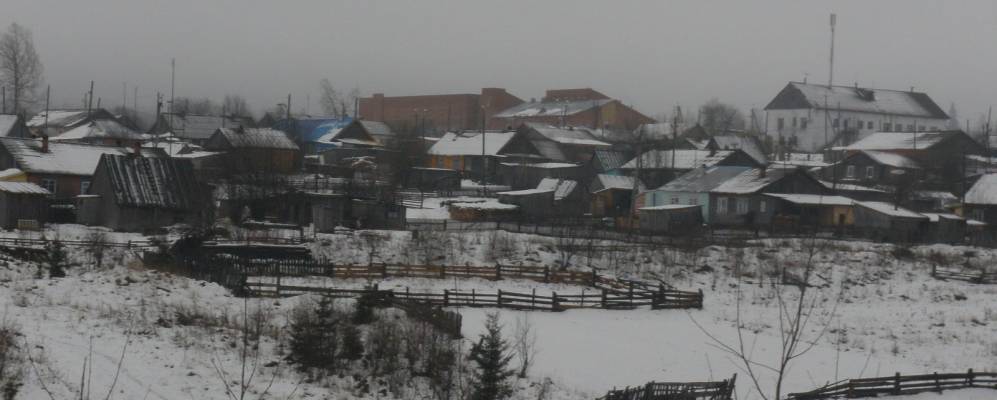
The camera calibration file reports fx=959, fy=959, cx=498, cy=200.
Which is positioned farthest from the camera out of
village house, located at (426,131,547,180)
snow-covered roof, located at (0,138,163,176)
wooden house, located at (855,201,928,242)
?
village house, located at (426,131,547,180)

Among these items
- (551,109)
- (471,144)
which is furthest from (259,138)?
(551,109)

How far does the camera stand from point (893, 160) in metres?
71.8

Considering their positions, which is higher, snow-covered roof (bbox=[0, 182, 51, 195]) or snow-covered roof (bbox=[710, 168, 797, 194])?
snow-covered roof (bbox=[710, 168, 797, 194])

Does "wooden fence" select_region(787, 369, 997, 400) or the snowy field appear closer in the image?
the snowy field

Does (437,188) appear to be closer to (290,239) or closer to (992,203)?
(290,239)

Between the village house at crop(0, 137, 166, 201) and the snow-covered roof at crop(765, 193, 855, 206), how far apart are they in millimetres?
36887

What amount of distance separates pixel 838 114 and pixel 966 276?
61.7m

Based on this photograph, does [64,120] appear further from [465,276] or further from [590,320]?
[590,320]

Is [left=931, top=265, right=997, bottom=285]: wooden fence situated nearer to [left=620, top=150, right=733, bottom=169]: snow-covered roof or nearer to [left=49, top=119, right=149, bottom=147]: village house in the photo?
[left=620, top=150, right=733, bottom=169]: snow-covered roof

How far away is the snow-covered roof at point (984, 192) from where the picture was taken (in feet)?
188

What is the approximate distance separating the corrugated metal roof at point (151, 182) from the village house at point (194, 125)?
39000 millimetres

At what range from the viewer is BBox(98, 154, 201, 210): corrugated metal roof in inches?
1767

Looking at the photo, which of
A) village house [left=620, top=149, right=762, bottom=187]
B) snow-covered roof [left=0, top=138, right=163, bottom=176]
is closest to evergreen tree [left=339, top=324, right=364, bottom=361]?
snow-covered roof [left=0, top=138, right=163, bottom=176]

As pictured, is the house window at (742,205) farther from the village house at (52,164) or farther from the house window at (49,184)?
the house window at (49,184)
